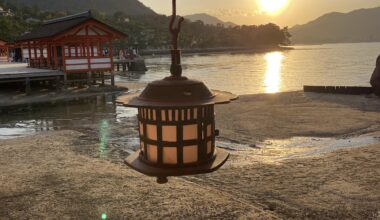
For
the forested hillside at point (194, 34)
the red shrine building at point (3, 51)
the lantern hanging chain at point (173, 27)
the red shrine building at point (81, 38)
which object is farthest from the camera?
the forested hillside at point (194, 34)

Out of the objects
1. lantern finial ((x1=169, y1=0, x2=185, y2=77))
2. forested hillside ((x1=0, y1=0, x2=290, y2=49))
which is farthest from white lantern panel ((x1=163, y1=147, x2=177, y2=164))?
forested hillside ((x1=0, y1=0, x2=290, y2=49))

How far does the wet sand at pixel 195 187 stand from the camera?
7035 millimetres

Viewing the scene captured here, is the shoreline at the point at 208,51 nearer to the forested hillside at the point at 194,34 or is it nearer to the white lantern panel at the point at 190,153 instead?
the forested hillside at the point at 194,34

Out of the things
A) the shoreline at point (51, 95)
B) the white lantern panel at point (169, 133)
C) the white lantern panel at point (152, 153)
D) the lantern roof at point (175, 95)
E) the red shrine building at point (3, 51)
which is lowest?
the shoreline at point (51, 95)

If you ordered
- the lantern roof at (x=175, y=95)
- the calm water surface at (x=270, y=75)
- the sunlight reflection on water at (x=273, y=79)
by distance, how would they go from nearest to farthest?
1. the lantern roof at (x=175, y=95)
2. the sunlight reflection on water at (x=273, y=79)
3. the calm water surface at (x=270, y=75)

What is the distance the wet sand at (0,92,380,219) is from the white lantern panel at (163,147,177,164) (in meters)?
3.51

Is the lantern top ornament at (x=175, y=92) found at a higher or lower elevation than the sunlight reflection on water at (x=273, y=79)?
higher

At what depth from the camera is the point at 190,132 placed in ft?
11.5

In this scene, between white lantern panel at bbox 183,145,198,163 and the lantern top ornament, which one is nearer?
the lantern top ornament

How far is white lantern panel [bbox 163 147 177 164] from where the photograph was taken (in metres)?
3.50

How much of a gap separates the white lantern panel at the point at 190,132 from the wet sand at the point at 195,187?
141 inches

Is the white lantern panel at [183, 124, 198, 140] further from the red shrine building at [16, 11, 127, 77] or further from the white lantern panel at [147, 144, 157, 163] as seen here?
the red shrine building at [16, 11, 127, 77]

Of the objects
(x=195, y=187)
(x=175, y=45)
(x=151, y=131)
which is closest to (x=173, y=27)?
(x=175, y=45)

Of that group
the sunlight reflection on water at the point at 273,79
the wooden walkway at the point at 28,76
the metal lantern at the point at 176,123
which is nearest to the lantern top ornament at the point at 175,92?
the metal lantern at the point at 176,123
